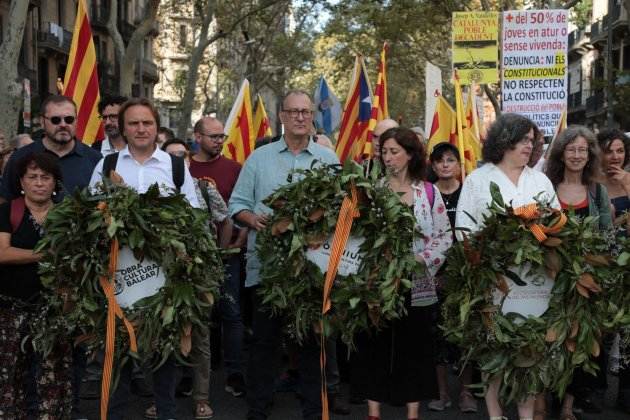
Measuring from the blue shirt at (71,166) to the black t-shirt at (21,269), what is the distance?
0.37 m

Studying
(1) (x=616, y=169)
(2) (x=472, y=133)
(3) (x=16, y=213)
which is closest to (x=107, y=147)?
(3) (x=16, y=213)

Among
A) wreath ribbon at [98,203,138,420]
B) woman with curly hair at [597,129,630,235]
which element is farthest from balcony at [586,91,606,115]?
wreath ribbon at [98,203,138,420]

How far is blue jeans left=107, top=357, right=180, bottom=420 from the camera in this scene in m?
6.25

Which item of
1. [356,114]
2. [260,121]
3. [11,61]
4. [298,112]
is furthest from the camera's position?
[260,121]

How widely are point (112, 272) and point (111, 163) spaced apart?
3.04ft

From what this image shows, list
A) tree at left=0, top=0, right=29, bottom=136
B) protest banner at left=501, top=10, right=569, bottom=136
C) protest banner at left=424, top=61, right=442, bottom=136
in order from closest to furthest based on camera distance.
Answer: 1. protest banner at left=501, top=10, right=569, bottom=136
2. tree at left=0, top=0, right=29, bottom=136
3. protest banner at left=424, top=61, right=442, bottom=136

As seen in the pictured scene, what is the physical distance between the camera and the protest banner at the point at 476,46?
55.4ft

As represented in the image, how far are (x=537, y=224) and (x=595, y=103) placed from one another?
55.2m

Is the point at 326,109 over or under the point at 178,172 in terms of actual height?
over

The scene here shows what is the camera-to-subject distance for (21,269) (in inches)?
247

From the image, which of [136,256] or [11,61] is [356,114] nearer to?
[11,61]

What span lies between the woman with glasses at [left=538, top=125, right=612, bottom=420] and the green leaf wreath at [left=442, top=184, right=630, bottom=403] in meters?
0.99

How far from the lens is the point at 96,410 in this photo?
A: 7430 millimetres

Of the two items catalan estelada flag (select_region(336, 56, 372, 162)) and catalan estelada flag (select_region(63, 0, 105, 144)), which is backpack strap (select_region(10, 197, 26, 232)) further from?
catalan estelada flag (select_region(336, 56, 372, 162))
